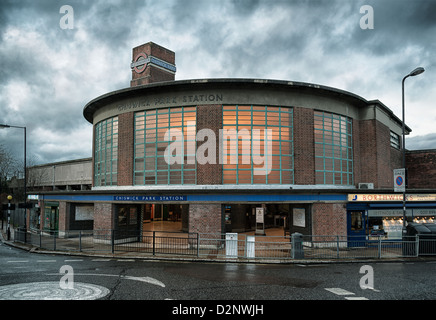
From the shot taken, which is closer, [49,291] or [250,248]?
[49,291]

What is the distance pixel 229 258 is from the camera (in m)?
15.1

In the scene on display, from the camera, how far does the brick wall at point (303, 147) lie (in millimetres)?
20844

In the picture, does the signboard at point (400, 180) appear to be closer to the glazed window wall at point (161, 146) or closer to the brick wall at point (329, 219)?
the brick wall at point (329, 219)

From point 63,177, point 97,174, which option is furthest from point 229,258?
point 63,177

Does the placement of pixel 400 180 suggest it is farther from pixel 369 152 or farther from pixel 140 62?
pixel 140 62

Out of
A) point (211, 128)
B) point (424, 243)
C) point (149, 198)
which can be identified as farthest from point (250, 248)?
point (424, 243)

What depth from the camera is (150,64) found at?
91.2ft

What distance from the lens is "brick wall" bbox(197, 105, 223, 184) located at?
2008cm

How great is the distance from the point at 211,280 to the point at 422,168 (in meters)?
30.0

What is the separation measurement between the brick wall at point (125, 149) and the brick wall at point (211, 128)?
5.37 metres

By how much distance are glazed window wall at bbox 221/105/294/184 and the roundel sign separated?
37.2 ft

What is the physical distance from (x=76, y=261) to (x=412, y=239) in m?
17.1

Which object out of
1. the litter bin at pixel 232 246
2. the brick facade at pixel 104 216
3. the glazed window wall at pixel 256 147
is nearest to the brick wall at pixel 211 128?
the glazed window wall at pixel 256 147

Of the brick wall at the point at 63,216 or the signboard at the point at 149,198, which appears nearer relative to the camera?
the signboard at the point at 149,198
